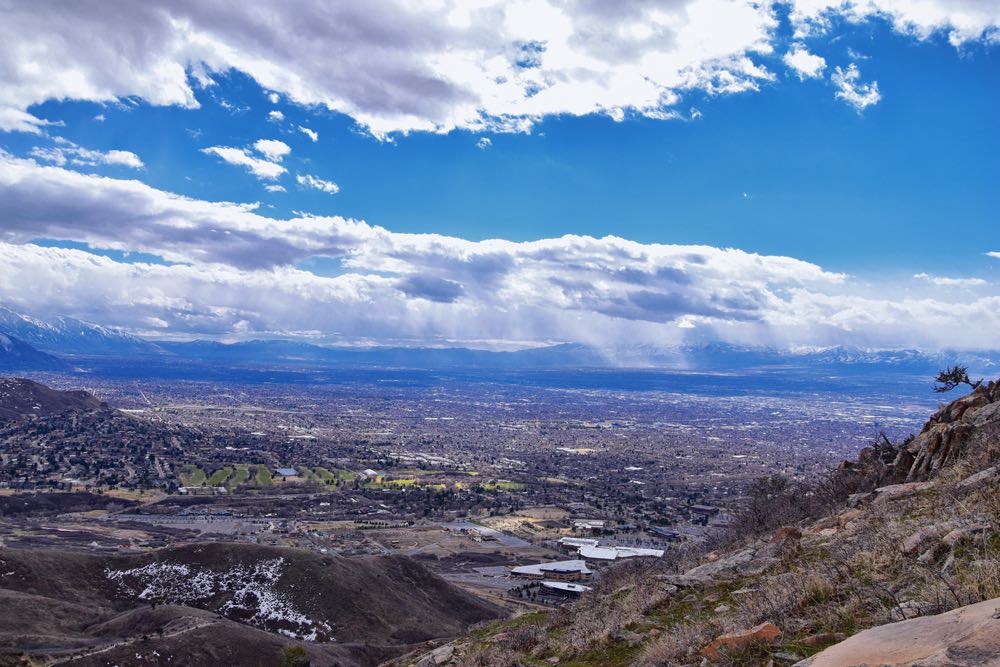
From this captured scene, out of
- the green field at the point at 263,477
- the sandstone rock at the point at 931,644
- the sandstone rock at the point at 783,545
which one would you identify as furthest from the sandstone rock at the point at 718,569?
the green field at the point at 263,477

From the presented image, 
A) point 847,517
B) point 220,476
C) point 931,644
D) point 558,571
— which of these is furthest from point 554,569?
point 220,476

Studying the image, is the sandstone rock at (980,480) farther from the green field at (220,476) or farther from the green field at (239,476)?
the green field at (220,476)

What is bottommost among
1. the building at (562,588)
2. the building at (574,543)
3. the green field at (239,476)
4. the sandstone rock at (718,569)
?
the green field at (239,476)

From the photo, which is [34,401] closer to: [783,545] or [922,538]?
[783,545]

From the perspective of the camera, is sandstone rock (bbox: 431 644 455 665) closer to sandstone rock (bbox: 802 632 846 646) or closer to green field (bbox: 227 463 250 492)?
sandstone rock (bbox: 802 632 846 646)

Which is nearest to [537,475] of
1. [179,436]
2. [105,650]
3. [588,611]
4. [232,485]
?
[232,485]


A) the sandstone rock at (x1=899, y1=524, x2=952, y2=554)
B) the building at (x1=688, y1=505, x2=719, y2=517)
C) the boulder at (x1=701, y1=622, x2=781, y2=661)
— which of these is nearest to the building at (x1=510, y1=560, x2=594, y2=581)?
the building at (x1=688, y1=505, x2=719, y2=517)
